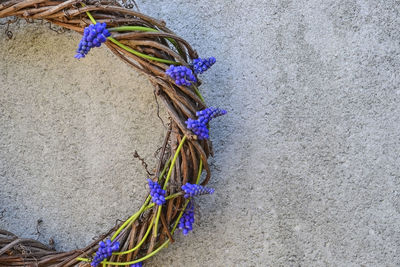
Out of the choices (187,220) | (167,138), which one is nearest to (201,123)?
(167,138)

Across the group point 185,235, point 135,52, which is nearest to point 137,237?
point 185,235

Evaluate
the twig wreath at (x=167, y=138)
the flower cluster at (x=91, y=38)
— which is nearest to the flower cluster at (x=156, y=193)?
the twig wreath at (x=167, y=138)

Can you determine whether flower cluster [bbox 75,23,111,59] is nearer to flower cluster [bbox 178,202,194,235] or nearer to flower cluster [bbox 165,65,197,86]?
flower cluster [bbox 165,65,197,86]

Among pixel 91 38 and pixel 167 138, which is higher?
pixel 91 38

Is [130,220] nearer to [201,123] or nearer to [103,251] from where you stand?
[103,251]

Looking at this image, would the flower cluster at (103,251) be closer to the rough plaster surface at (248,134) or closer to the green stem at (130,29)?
the rough plaster surface at (248,134)

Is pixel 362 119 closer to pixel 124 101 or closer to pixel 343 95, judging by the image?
pixel 343 95

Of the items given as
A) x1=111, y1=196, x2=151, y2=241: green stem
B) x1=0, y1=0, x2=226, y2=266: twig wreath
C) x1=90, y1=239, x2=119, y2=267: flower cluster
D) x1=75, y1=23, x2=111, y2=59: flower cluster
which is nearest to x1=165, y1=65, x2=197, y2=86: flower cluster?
x1=0, y1=0, x2=226, y2=266: twig wreath
